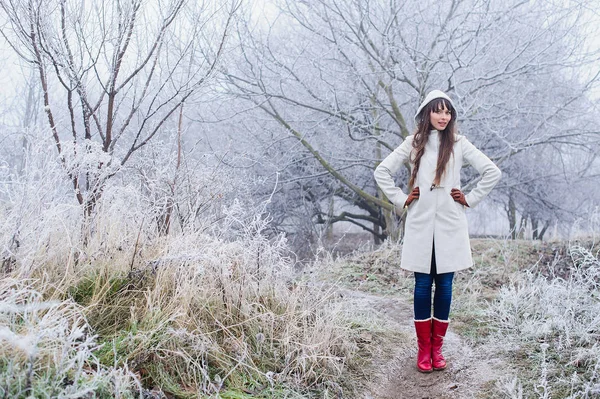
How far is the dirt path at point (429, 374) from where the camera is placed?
10.2ft

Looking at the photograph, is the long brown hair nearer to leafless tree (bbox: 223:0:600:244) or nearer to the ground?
the ground

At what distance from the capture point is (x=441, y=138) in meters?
3.38

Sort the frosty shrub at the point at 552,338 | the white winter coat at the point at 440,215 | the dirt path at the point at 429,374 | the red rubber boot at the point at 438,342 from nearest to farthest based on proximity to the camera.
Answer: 1. the frosty shrub at the point at 552,338
2. the dirt path at the point at 429,374
3. the white winter coat at the point at 440,215
4. the red rubber boot at the point at 438,342

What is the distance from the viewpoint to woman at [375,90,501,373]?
328 centimetres

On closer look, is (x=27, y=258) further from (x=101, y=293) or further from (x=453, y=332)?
(x=453, y=332)

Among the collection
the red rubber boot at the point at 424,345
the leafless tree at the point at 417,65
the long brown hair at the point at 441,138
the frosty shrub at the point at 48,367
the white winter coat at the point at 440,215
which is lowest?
the red rubber boot at the point at 424,345

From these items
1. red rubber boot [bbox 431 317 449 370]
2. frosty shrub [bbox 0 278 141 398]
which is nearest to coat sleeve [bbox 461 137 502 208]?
red rubber boot [bbox 431 317 449 370]

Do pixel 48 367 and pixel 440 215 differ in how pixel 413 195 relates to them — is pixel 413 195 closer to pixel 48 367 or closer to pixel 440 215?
pixel 440 215

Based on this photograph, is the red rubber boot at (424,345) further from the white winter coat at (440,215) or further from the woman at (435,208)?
the white winter coat at (440,215)

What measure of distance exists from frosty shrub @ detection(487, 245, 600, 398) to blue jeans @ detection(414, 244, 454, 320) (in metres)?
0.58

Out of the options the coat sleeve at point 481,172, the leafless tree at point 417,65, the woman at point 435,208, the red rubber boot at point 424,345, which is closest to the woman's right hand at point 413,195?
the woman at point 435,208

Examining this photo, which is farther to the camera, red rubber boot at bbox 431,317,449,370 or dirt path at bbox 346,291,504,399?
red rubber boot at bbox 431,317,449,370

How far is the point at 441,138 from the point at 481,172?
1.09ft

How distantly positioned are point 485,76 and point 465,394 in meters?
5.74
